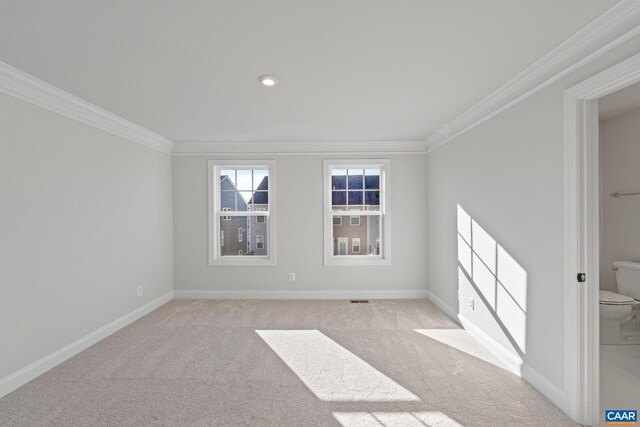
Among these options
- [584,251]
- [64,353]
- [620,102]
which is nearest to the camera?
[584,251]

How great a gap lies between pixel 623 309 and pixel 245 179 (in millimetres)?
4943

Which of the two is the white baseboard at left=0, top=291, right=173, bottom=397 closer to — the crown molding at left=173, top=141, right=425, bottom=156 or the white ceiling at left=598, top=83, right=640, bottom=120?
the crown molding at left=173, top=141, right=425, bottom=156

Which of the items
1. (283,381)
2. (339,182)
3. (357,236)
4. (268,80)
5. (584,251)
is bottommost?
(283,381)

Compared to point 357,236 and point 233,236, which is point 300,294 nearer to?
point 357,236

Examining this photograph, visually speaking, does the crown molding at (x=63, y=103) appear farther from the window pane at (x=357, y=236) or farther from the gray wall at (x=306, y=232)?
the window pane at (x=357, y=236)

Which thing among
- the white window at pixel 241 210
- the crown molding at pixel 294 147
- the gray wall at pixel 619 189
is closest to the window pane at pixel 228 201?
the white window at pixel 241 210

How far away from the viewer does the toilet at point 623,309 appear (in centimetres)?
316

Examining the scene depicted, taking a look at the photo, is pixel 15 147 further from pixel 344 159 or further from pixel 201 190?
pixel 344 159

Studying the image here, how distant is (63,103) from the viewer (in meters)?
2.97

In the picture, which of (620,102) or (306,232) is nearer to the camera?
(620,102)

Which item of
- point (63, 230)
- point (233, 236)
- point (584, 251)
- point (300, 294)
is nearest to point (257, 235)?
point (233, 236)

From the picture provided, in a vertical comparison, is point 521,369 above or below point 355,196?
below

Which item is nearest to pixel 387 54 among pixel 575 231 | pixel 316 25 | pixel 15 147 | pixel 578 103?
pixel 316 25

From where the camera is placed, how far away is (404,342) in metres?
3.37
